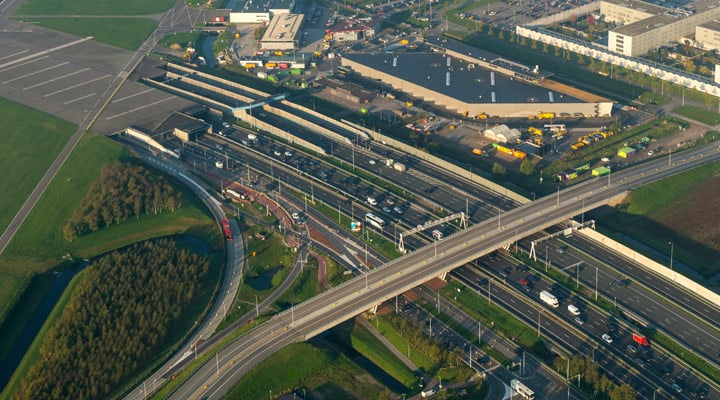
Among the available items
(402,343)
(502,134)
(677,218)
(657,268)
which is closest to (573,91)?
(502,134)

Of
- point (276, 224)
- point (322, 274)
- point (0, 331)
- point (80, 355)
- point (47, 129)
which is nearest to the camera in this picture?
point (80, 355)

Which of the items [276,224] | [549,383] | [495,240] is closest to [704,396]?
[549,383]

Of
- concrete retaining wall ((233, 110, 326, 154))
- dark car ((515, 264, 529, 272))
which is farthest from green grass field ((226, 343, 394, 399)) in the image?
concrete retaining wall ((233, 110, 326, 154))

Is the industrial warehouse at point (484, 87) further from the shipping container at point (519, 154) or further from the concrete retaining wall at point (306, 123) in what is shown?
the concrete retaining wall at point (306, 123)

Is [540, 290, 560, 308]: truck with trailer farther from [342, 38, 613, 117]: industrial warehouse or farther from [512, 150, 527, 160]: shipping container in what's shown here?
[342, 38, 613, 117]: industrial warehouse

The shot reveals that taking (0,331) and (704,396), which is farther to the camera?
(0,331)

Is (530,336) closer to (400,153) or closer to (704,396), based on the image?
(704,396)

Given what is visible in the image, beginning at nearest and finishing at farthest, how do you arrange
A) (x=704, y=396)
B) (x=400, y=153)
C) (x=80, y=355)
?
(x=704, y=396), (x=80, y=355), (x=400, y=153)
